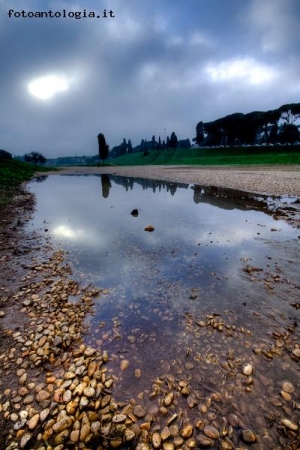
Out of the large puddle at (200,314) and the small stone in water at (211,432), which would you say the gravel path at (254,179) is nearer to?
the large puddle at (200,314)

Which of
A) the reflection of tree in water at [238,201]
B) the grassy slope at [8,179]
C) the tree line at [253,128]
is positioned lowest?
the reflection of tree in water at [238,201]

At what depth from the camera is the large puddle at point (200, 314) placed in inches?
150

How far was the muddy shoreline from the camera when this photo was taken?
323 centimetres

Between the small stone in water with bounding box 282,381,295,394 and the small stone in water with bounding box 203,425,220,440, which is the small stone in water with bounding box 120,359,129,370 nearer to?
the small stone in water with bounding box 203,425,220,440

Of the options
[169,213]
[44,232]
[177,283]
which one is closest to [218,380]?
[177,283]

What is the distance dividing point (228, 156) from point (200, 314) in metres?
89.6

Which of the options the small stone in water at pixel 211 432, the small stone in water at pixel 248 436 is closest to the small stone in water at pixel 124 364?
the small stone in water at pixel 211 432

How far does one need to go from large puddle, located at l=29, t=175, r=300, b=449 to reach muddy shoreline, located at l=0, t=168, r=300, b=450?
49mm

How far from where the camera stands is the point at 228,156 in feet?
281

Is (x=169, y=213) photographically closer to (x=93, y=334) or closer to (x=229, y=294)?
(x=229, y=294)

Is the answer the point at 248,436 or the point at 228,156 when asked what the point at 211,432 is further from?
the point at 228,156

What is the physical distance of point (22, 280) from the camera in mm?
7422

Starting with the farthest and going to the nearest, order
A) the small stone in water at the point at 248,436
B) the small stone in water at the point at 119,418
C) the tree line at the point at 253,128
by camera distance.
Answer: the tree line at the point at 253,128, the small stone in water at the point at 119,418, the small stone in water at the point at 248,436

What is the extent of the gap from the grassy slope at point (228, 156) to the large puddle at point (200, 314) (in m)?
59.6
